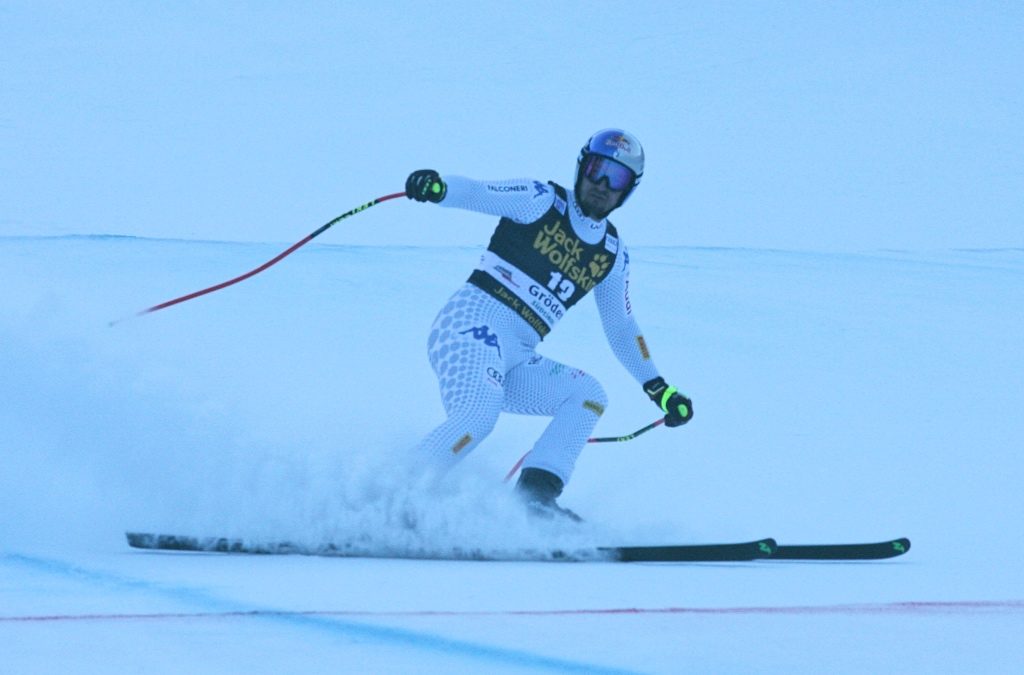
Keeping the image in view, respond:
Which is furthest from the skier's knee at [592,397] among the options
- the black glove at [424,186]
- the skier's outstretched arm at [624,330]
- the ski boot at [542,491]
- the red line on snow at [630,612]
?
the red line on snow at [630,612]

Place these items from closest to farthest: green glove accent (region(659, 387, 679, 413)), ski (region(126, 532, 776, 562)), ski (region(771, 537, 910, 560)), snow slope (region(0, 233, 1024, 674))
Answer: snow slope (region(0, 233, 1024, 674)) → ski (region(126, 532, 776, 562)) → ski (region(771, 537, 910, 560)) → green glove accent (region(659, 387, 679, 413))

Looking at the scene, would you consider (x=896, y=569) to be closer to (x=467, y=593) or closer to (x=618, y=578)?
(x=618, y=578)

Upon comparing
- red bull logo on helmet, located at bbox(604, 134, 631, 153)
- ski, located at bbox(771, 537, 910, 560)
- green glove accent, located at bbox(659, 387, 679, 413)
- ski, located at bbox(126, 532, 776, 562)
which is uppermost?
red bull logo on helmet, located at bbox(604, 134, 631, 153)

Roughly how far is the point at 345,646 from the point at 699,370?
600 cm

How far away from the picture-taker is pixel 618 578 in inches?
183

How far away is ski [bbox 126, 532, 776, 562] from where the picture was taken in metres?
5.09

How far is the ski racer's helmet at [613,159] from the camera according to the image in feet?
18.4

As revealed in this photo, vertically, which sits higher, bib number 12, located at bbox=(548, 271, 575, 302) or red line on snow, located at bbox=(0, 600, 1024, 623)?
bib number 12, located at bbox=(548, 271, 575, 302)

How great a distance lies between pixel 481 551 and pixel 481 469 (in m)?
1.12

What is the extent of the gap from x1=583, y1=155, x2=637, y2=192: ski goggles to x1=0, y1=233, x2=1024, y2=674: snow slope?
4.16 ft

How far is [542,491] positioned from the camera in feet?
18.2

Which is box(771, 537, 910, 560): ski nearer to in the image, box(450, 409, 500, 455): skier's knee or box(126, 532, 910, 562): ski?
box(126, 532, 910, 562): ski

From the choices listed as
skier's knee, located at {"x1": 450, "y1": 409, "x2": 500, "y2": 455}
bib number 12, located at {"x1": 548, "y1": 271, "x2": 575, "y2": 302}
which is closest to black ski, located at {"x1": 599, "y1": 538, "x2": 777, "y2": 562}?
skier's knee, located at {"x1": 450, "y1": 409, "x2": 500, "y2": 455}

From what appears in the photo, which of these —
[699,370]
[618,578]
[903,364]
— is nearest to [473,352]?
[618,578]
